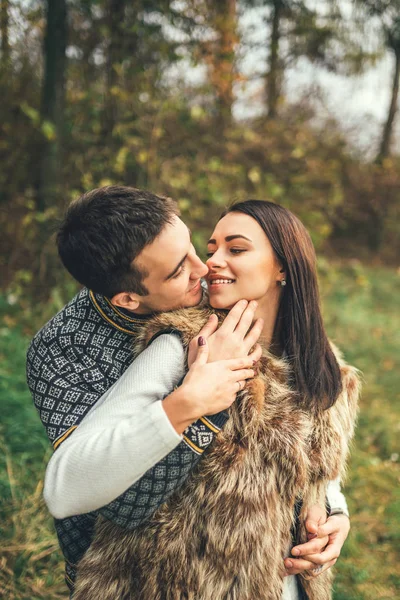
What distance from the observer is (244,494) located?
154 centimetres

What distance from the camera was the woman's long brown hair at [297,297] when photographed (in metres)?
Result: 1.93

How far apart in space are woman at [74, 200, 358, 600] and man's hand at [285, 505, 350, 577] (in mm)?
37

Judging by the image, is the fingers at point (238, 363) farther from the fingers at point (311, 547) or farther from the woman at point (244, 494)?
the fingers at point (311, 547)

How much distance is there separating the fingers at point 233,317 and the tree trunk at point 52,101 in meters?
3.70

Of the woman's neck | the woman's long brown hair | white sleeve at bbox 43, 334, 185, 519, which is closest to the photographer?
white sleeve at bbox 43, 334, 185, 519

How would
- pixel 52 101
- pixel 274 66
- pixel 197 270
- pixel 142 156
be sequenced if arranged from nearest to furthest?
pixel 197 270 < pixel 142 156 < pixel 52 101 < pixel 274 66

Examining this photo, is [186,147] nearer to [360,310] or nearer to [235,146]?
[235,146]

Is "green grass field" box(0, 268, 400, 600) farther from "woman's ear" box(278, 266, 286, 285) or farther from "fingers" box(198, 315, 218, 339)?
"woman's ear" box(278, 266, 286, 285)

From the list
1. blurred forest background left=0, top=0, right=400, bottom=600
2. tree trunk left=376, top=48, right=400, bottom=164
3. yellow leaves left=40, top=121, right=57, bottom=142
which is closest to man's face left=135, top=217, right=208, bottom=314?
blurred forest background left=0, top=0, right=400, bottom=600

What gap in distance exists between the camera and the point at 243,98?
6.30 m

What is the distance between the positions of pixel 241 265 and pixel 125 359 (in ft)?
1.79

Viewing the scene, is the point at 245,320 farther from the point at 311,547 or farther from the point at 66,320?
the point at 311,547

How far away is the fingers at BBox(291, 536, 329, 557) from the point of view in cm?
171

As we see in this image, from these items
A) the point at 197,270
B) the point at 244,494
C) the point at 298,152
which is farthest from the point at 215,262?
the point at 298,152
